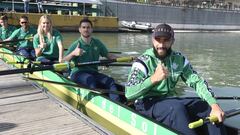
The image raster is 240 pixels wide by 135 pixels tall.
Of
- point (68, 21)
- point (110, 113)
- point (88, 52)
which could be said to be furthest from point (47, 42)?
point (68, 21)

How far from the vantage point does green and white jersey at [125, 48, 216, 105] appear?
4.71 m

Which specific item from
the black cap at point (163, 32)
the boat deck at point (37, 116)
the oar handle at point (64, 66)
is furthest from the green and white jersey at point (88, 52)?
the black cap at point (163, 32)

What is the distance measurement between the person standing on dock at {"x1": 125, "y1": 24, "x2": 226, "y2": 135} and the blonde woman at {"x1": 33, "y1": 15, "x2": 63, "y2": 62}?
4035 mm

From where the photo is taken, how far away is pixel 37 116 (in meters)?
6.27

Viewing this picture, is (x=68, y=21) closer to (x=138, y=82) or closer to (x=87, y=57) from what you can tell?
(x=87, y=57)

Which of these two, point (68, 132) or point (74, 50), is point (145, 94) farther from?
point (74, 50)

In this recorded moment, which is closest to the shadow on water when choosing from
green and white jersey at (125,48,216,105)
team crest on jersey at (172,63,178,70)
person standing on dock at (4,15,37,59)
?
green and white jersey at (125,48,216,105)

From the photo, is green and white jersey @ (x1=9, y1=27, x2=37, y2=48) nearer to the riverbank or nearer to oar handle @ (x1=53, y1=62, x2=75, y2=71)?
oar handle @ (x1=53, y1=62, x2=75, y2=71)

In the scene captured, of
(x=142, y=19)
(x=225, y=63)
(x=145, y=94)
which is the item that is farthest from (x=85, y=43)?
(x=142, y=19)

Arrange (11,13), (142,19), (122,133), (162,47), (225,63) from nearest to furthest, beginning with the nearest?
(162,47)
(122,133)
(225,63)
(11,13)
(142,19)

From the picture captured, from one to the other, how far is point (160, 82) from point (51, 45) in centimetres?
492

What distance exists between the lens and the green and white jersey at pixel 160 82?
4.71 meters

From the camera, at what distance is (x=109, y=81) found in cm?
727

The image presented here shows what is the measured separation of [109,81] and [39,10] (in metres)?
34.2
